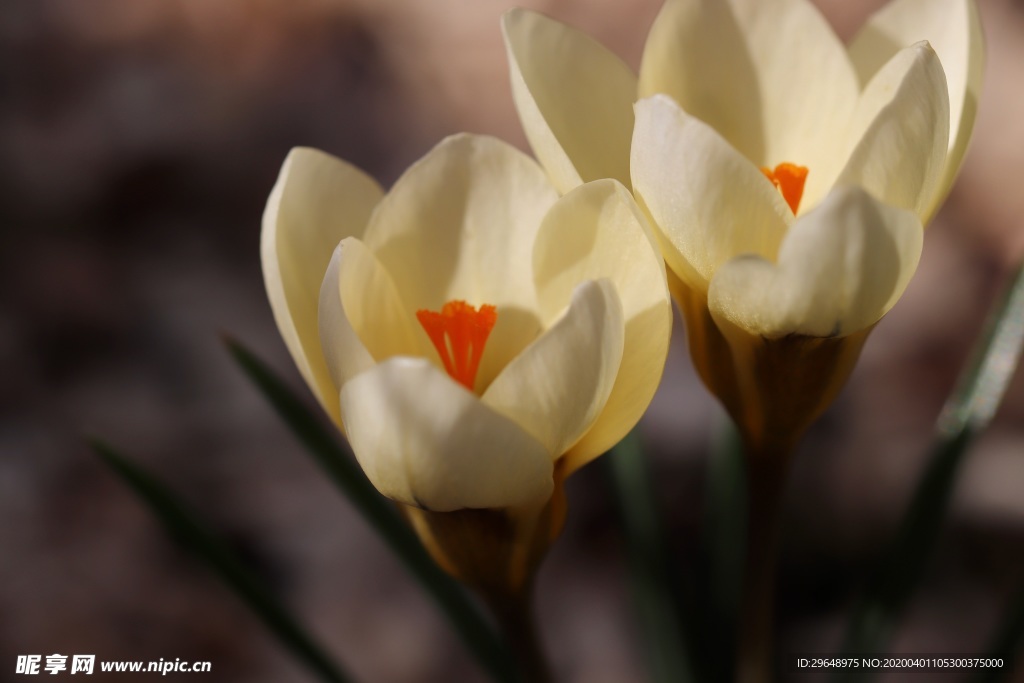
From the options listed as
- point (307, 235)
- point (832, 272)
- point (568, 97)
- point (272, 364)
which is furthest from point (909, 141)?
point (272, 364)

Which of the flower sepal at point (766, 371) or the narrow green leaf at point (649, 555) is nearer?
the flower sepal at point (766, 371)

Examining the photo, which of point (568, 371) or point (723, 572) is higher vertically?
point (568, 371)

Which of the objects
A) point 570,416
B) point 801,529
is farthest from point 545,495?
point 801,529

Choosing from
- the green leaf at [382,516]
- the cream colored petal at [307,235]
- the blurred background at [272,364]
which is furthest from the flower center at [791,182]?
the blurred background at [272,364]

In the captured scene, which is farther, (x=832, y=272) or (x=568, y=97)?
(x=568, y=97)

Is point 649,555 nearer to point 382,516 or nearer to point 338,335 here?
point 382,516

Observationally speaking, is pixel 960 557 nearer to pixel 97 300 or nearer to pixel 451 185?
pixel 451 185

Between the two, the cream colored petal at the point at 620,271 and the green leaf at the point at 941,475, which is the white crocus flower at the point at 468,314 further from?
the green leaf at the point at 941,475
